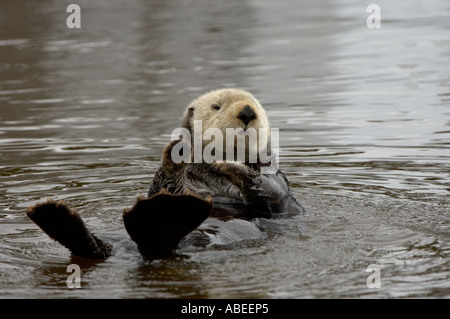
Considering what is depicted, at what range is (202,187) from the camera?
514 cm

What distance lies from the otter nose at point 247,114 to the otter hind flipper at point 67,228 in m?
1.29

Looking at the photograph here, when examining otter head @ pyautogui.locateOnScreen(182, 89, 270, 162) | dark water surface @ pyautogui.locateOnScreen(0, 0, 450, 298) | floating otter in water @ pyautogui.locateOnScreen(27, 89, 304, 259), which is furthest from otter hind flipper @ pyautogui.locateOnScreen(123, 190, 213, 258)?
otter head @ pyautogui.locateOnScreen(182, 89, 270, 162)

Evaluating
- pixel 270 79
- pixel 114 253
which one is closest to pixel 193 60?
pixel 270 79

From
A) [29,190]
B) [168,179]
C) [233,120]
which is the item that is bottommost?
[29,190]

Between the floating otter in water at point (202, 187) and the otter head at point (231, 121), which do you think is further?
the otter head at point (231, 121)

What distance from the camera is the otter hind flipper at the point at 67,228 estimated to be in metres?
3.79

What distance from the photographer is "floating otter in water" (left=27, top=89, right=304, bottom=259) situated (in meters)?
3.85

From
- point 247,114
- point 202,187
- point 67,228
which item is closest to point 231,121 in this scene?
point 247,114

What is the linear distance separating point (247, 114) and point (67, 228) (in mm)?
1515

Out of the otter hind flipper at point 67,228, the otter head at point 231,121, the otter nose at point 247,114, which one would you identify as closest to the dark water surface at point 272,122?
the otter hind flipper at point 67,228

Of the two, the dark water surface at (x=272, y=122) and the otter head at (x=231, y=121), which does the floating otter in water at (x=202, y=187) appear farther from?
the dark water surface at (x=272, y=122)
